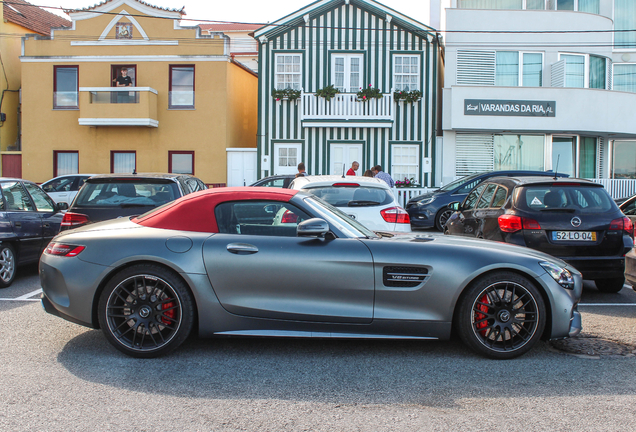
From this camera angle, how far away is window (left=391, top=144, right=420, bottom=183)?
2320 centimetres

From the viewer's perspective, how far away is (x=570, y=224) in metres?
7.28

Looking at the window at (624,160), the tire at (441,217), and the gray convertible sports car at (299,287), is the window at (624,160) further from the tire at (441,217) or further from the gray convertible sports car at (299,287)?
the gray convertible sports car at (299,287)

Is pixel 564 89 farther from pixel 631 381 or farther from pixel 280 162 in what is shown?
pixel 631 381

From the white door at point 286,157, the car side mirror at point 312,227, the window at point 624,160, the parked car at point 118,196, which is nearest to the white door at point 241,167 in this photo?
the white door at point 286,157

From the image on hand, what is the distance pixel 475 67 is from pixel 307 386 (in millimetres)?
19875

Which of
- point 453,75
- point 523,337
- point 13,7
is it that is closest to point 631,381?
point 523,337

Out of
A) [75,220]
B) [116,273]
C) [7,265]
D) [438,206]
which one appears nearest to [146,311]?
A: [116,273]

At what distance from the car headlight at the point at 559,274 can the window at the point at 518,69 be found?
726 inches

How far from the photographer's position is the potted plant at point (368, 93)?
22547mm

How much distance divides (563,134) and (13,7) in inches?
947

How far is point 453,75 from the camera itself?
2206 centimetres

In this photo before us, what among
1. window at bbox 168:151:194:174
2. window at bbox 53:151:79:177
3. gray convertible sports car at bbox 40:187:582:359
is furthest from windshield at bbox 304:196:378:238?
window at bbox 53:151:79:177

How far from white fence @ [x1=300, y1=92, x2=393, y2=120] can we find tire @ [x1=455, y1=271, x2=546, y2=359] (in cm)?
1832

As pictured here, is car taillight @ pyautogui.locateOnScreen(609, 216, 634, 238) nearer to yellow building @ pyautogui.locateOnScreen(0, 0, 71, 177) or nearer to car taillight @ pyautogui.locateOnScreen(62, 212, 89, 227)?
car taillight @ pyautogui.locateOnScreen(62, 212, 89, 227)
